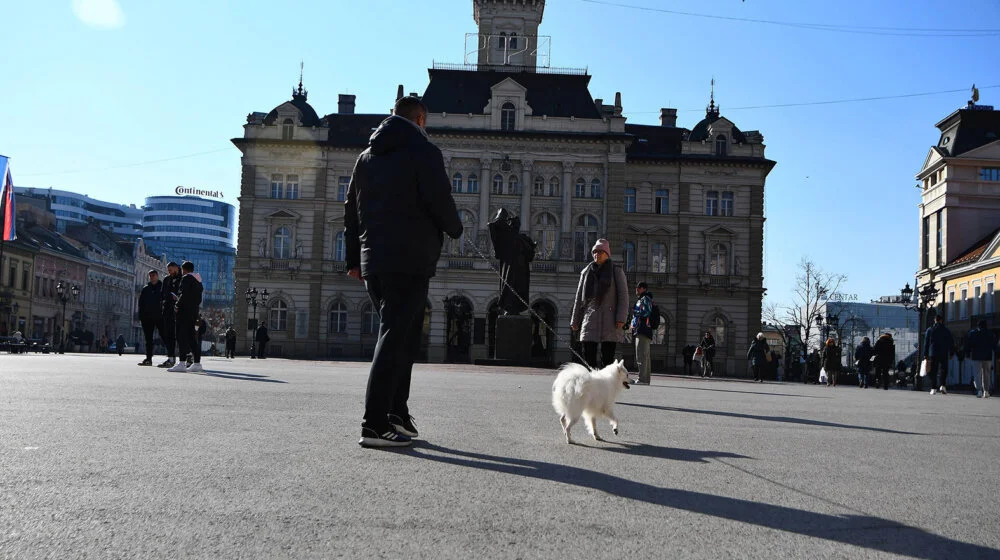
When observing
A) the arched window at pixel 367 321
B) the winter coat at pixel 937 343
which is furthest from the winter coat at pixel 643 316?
the arched window at pixel 367 321

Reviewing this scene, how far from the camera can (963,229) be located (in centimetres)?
6119

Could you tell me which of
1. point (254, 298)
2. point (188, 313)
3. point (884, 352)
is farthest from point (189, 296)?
point (254, 298)

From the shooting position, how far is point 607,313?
1090 cm

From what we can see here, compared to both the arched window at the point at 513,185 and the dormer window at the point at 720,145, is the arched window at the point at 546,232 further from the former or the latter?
the dormer window at the point at 720,145

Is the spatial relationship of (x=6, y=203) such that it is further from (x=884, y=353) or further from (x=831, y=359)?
(x=884, y=353)

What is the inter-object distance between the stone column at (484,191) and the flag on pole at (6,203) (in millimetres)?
26252

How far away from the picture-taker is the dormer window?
6341 centimetres

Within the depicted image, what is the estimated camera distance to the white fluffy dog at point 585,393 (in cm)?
644

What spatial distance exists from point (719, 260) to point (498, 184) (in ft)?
52.1

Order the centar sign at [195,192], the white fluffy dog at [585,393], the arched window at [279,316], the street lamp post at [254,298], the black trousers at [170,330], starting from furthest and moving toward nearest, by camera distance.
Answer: the centar sign at [195,192], the arched window at [279,316], the street lamp post at [254,298], the black trousers at [170,330], the white fluffy dog at [585,393]

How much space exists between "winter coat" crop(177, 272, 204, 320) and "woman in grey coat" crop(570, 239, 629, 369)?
7.75 m

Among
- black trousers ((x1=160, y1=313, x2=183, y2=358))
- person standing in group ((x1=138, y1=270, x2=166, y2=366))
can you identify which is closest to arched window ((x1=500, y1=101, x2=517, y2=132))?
black trousers ((x1=160, y1=313, x2=183, y2=358))

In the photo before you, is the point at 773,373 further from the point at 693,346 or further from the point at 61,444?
the point at 61,444

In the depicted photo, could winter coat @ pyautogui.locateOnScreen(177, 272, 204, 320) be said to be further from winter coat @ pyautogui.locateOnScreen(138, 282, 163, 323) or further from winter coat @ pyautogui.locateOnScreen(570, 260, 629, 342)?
winter coat @ pyautogui.locateOnScreen(570, 260, 629, 342)
